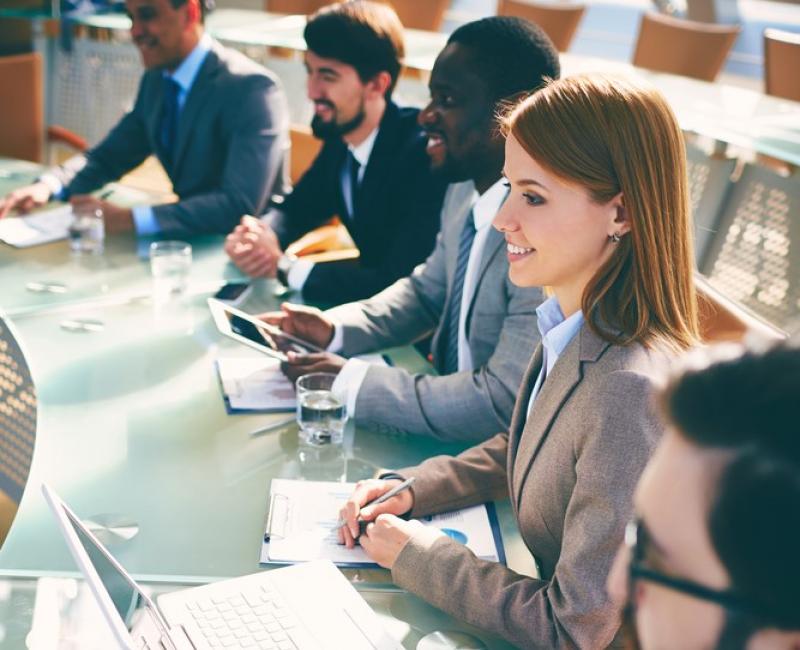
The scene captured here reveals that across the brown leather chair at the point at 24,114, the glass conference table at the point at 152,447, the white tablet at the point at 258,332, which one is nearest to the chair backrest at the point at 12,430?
the glass conference table at the point at 152,447

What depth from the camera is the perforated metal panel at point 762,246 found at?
2.82 meters

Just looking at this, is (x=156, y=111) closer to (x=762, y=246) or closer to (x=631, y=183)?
(x=762, y=246)

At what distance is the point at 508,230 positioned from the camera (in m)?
1.49

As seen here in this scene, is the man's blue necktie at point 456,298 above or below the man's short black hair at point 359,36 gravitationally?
below

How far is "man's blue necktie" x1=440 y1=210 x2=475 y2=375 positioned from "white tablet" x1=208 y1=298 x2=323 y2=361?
30 centimetres

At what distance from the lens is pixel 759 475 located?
A: 0.59 m

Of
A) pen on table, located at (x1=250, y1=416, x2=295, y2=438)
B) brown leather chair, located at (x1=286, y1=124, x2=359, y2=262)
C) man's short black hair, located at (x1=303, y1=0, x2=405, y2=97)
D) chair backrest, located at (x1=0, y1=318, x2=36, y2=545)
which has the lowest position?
chair backrest, located at (x1=0, y1=318, x2=36, y2=545)

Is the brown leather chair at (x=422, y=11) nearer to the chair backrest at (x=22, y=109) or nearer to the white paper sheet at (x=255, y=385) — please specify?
the chair backrest at (x=22, y=109)

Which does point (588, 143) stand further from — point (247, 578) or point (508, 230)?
point (247, 578)

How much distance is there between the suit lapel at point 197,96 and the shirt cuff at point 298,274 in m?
0.84

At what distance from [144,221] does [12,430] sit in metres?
0.71

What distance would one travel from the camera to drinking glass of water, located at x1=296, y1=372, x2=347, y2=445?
1782 millimetres

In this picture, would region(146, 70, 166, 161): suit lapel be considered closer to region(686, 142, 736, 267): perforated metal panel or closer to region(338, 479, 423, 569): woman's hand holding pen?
region(686, 142, 736, 267): perforated metal panel

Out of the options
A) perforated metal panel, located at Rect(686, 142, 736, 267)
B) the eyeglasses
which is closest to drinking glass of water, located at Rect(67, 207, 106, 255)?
perforated metal panel, located at Rect(686, 142, 736, 267)
